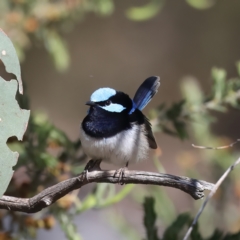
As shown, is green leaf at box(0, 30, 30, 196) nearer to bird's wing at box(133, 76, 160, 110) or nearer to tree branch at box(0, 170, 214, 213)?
tree branch at box(0, 170, 214, 213)

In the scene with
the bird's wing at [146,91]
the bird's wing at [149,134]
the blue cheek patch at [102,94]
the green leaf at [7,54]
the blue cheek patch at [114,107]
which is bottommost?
the bird's wing at [149,134]

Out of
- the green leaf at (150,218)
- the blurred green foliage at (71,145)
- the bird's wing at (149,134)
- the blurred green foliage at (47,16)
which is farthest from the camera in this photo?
the blurred green foliage at (47,16)

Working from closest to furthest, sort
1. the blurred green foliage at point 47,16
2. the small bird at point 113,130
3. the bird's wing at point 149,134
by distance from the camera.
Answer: the small bird at point 113,130 → the bird's wing at point 149,134 → the blurred green foliage at point 47,16

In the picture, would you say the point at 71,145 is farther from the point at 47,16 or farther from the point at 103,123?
the point at 47,16

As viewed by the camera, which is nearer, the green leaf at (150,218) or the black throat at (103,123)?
the green leaf at (150,218)

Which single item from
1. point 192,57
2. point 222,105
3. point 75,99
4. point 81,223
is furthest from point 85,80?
point 222,105

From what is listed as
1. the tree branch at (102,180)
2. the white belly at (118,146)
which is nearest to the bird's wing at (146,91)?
the white belly at (118,146)

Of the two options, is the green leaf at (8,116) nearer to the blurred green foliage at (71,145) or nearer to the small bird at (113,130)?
the blurred green foliage at (71,145)

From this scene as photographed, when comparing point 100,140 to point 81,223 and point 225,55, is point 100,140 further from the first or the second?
point 225,55

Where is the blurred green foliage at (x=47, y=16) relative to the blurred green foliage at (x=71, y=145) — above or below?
above

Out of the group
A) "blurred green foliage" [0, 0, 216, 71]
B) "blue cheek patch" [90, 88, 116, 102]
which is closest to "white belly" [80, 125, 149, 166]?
"blue cheek patch" [90, 88, 116, 102]
